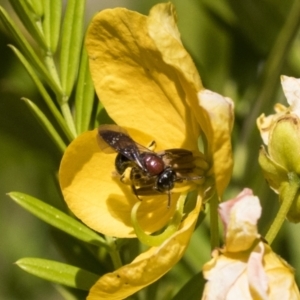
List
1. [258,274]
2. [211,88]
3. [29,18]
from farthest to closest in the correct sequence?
[211,88] < [29,18] < [258,274]

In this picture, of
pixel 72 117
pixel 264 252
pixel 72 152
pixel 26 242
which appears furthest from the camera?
pixel 26 242

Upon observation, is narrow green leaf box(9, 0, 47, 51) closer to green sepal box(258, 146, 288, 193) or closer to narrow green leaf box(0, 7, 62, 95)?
narrow green leaf box(0, 7, 62, 95)

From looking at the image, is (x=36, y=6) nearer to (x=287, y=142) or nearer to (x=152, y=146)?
(x=152, y=146)

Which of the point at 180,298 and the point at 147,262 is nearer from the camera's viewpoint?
the point at 147,262

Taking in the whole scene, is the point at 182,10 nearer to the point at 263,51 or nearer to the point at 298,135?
the point at 263,51

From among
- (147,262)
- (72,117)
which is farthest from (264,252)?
(72,117)

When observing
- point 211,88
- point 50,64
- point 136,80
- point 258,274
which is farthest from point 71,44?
point 258,274

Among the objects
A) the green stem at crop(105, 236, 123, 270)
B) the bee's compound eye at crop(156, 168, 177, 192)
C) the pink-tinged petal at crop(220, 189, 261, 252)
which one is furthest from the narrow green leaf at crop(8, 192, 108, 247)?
the pink-tinged petal at crop(220, 189, 261, 252)
